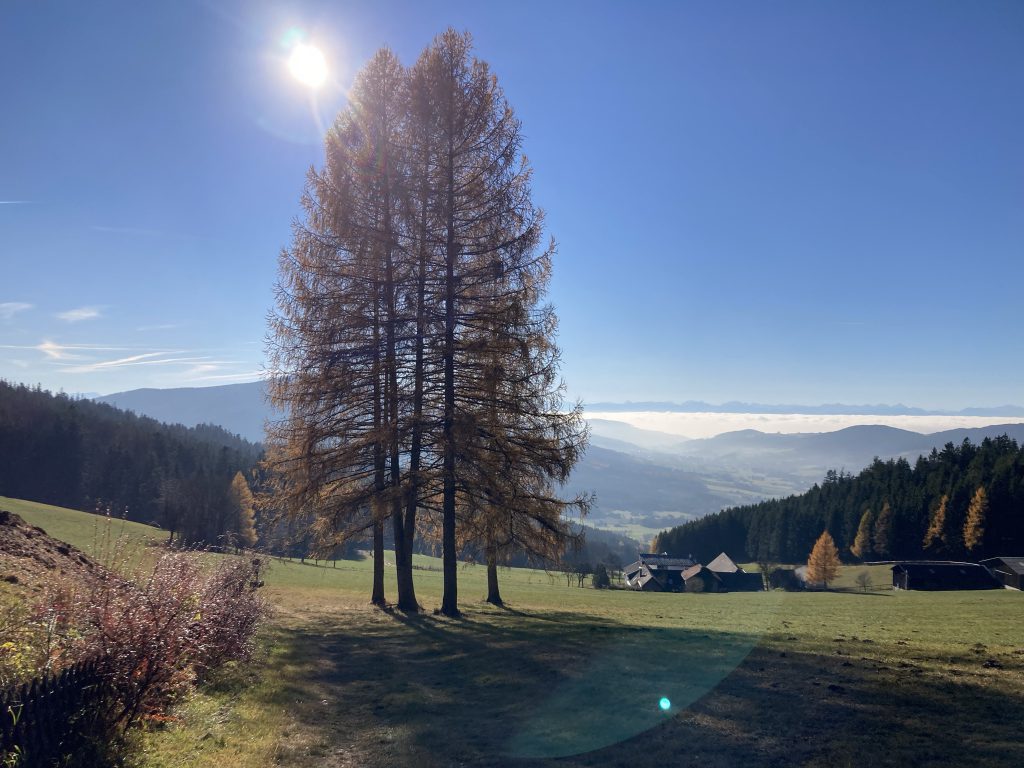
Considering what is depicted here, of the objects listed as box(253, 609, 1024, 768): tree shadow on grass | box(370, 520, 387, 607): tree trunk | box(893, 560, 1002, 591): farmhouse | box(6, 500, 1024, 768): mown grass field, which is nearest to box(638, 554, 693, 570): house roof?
box(893, 560, 1002, 591): farmhouse

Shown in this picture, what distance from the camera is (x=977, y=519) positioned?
61.6 m

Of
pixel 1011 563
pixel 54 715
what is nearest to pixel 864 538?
pixel 1011 563

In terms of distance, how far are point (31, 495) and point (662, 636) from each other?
317 feet

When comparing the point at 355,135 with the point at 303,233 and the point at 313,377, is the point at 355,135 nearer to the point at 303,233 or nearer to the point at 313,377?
the point at 303,233

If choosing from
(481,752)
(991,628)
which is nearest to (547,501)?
(481,752)

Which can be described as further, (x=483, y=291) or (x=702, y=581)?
(x=702, y=581)

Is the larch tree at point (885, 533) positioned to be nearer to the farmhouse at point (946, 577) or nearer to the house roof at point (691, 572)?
the farmhouse at point (946, 577)

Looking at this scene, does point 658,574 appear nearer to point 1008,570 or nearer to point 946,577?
point 946,577

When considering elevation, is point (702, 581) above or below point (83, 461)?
below

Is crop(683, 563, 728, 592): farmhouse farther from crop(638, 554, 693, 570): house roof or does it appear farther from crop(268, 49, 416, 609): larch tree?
crop(268, 49, 416, 609): larch tree

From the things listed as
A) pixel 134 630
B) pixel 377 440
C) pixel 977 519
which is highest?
pixel 377 440

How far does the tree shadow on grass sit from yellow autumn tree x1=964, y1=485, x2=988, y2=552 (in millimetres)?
67522

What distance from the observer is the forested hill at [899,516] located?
6191cm

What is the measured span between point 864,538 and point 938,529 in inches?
438
